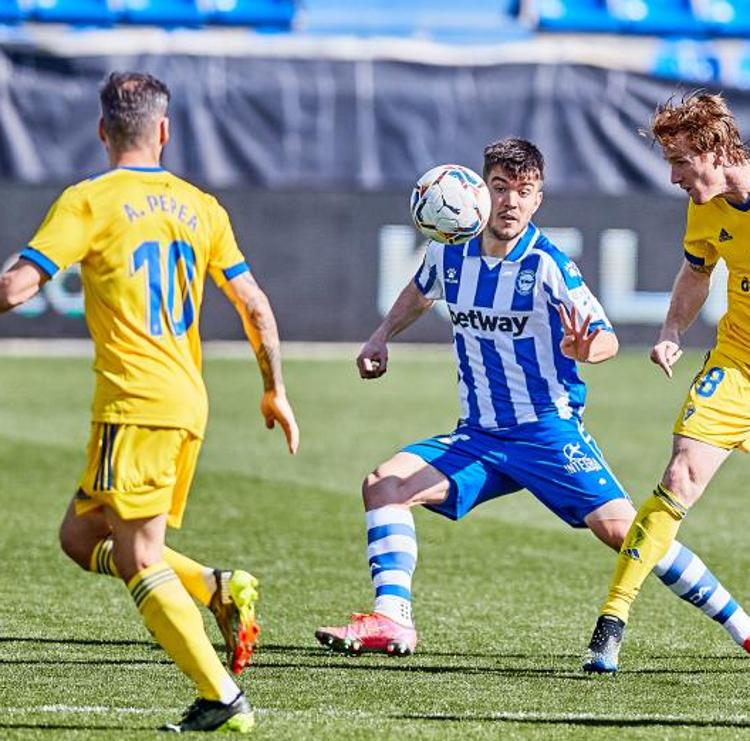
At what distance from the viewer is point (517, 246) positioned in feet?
22.2

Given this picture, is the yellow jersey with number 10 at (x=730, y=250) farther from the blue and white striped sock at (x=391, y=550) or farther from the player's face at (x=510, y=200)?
the blue and white striped sock at (x=391, y=550)

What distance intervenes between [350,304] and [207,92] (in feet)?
10.2

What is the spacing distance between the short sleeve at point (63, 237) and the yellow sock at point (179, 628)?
35.0 inches

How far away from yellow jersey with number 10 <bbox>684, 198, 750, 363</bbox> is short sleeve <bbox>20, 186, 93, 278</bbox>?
2.39 metres

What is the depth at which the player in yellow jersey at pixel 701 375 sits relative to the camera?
20.5ft

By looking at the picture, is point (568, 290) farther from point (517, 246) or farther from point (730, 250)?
point (730, 250)

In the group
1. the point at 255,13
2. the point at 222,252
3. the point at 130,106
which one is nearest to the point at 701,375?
the point at 222,252

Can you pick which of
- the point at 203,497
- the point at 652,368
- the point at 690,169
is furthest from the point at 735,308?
the point at 652,368

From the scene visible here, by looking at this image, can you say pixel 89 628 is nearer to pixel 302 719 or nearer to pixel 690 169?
pixel 302 719

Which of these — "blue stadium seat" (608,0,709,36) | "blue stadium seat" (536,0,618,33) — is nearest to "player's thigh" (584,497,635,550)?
"blue stadium seat" (536,0,618,33)

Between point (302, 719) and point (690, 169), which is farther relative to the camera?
point (690, 169)

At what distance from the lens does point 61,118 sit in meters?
21.3

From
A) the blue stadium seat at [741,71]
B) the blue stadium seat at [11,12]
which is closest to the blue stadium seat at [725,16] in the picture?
the blue stadium seat at [741,71]

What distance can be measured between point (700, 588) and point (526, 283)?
127 cm
